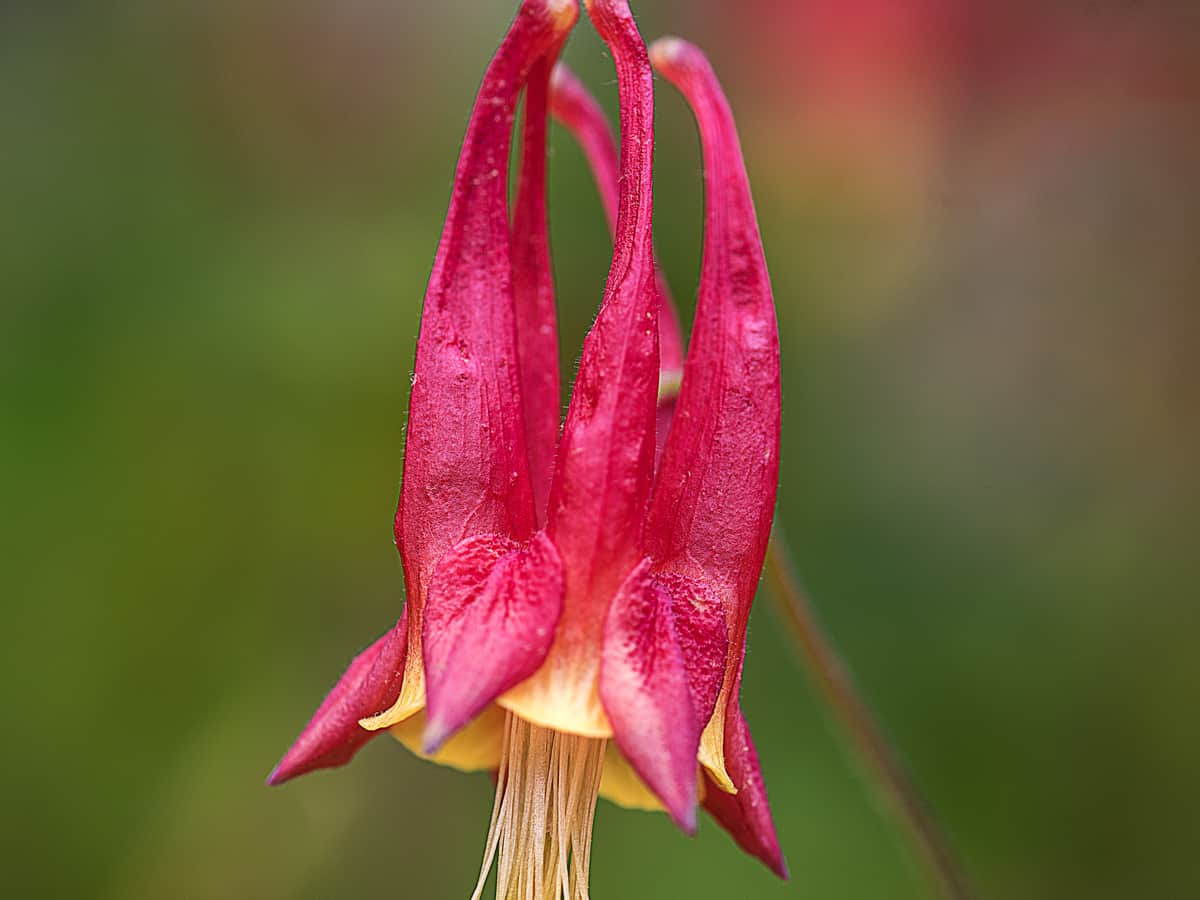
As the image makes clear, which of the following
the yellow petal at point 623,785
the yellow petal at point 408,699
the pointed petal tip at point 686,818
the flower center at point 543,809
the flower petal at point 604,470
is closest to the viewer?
the pointed petal tip at point 686,818

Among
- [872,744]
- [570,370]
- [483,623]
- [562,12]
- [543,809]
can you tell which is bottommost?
[543,809]

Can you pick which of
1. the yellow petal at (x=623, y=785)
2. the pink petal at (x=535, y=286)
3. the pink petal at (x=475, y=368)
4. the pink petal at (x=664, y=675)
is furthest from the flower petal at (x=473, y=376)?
the yellow petal at (x=623, y=785)

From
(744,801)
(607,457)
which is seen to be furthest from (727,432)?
(744,801)

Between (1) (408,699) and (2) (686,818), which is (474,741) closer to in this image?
(1) (408,699)

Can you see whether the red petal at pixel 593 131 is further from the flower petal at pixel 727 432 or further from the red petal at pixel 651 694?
the red petal at pixel 651 694

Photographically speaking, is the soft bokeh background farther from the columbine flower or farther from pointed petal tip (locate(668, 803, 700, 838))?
pointed petal tip (locate(668, 803, 700, 838))

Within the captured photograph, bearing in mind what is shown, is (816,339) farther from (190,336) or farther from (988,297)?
(190,336)

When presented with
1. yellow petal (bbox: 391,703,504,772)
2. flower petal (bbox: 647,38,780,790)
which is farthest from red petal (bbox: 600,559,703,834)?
yellow petal (bbox: 391,703,504,772)
